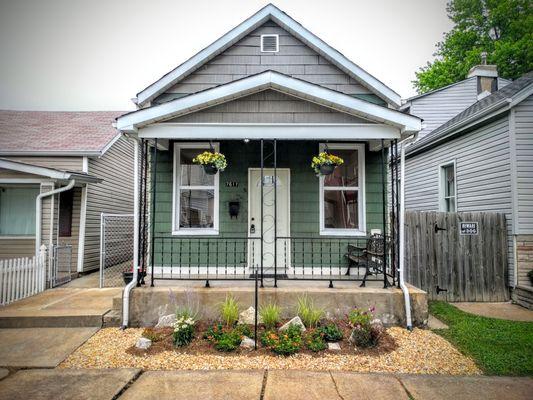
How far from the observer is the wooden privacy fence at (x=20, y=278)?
5.94 meters

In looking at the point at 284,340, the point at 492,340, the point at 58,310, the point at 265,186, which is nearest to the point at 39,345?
the point at 58,310

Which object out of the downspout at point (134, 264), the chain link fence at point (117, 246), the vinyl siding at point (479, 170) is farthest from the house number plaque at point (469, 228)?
the chain link fence at point (117, 246)

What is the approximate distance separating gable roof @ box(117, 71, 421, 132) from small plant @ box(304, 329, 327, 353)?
3611 millimetres

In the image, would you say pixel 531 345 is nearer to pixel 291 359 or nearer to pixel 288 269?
pixel 291 359

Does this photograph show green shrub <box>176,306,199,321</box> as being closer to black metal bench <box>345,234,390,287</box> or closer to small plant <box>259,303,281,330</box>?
small plant <box>259,303,281,330</box>

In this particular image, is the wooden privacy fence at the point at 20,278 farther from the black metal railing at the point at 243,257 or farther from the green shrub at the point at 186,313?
the green shrub at the point at 186,313

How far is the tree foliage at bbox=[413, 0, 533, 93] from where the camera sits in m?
18.3

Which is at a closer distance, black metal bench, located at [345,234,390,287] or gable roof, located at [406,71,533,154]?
black metal bench, located at [345,234,390,287]

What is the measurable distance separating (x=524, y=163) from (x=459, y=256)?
2388 mm

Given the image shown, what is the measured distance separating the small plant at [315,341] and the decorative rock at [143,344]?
218 centimetres

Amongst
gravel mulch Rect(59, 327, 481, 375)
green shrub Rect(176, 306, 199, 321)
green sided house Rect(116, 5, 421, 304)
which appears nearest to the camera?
gravel mulch Rect(59, 327, 481, 375)

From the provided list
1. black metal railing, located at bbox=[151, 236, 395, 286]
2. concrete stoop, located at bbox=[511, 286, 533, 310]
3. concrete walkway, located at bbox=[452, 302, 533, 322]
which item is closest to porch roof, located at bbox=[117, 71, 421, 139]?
black metal railing, located at bbox=[151, 236, 395, 286]

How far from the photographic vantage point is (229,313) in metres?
4.73

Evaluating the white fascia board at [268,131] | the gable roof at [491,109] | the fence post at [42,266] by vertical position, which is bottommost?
Result: the fence post at [42,266]
